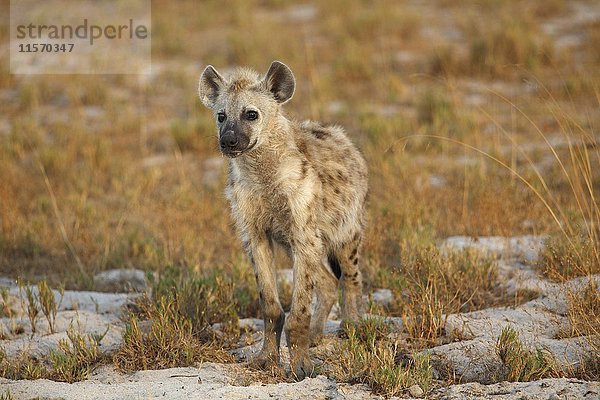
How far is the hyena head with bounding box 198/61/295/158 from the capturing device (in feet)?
16.4

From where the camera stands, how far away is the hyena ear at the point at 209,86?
5.43 metres

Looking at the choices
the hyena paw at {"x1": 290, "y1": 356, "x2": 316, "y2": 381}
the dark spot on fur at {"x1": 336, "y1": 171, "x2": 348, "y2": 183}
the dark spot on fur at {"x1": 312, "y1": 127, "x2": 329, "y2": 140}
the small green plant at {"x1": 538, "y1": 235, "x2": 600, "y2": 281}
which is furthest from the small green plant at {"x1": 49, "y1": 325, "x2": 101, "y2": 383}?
the small green plant at {"x1": 538, "y1": 235, "x2": 600, "y2": 281}

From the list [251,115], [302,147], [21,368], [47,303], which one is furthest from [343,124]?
[21,368]

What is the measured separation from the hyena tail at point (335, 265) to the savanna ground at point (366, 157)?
399 millimetres

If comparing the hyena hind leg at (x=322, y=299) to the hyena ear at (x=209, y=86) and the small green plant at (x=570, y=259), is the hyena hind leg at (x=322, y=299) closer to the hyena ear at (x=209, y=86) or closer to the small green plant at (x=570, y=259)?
the hyena ear at (x=209, y=86)

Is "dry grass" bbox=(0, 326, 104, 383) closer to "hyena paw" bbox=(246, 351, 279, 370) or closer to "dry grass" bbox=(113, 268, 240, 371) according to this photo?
"dry grass" bbox=(113, 268, 240, 371)

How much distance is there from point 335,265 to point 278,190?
1.08 m

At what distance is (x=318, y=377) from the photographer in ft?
15.4

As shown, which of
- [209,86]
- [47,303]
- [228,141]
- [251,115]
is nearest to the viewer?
[228,141]

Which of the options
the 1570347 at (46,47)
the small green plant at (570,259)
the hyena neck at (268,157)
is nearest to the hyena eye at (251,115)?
the hyena neck at (268,157)

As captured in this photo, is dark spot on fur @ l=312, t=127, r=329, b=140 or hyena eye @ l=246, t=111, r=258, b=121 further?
dark spot on fur @ l=312, t=127, r=329, b=140

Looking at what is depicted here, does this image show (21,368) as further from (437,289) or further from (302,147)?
(437,289)

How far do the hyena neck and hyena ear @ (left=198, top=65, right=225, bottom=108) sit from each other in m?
0.52

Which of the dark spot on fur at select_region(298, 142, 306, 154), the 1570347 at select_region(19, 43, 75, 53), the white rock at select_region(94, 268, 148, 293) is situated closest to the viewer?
the dark spot on fur at select_region(298, 142, 306, 154)
